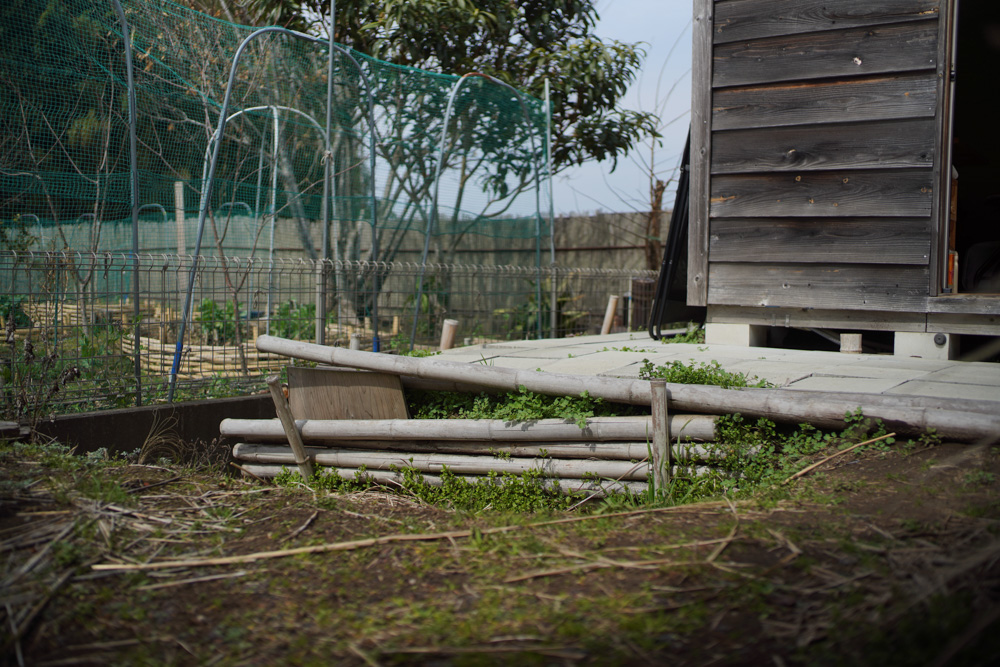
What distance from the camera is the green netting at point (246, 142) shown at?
576 cm

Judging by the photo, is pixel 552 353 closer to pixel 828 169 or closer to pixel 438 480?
pixel 438 480

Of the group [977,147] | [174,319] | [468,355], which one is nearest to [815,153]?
[468,355]

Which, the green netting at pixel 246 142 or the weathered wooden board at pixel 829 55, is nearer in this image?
the weathered wooden board at pixel 829 55

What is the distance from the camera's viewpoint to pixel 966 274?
5918 millimetres

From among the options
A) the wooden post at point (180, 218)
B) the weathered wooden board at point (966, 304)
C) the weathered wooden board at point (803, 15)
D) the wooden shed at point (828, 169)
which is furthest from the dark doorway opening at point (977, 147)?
the wooden post at point (180, 218)

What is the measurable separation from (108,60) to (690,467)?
5.30m

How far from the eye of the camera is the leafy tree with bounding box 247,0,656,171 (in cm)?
991

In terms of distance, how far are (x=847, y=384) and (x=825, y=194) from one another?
180 centimetres

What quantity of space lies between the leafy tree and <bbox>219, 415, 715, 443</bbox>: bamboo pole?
6.87 m

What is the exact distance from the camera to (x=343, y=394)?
4.36 meters

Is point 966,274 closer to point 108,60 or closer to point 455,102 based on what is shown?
point 455,102

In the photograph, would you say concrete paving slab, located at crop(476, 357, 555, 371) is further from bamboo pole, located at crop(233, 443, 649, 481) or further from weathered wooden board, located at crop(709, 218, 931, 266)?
weathered wooden board, located at crop(709, 218, 931, 266)

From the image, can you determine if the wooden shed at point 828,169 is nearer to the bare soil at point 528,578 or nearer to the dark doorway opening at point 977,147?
the dark doorway opening at point 977,147

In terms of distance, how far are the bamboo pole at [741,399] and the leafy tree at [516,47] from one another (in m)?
6.96
